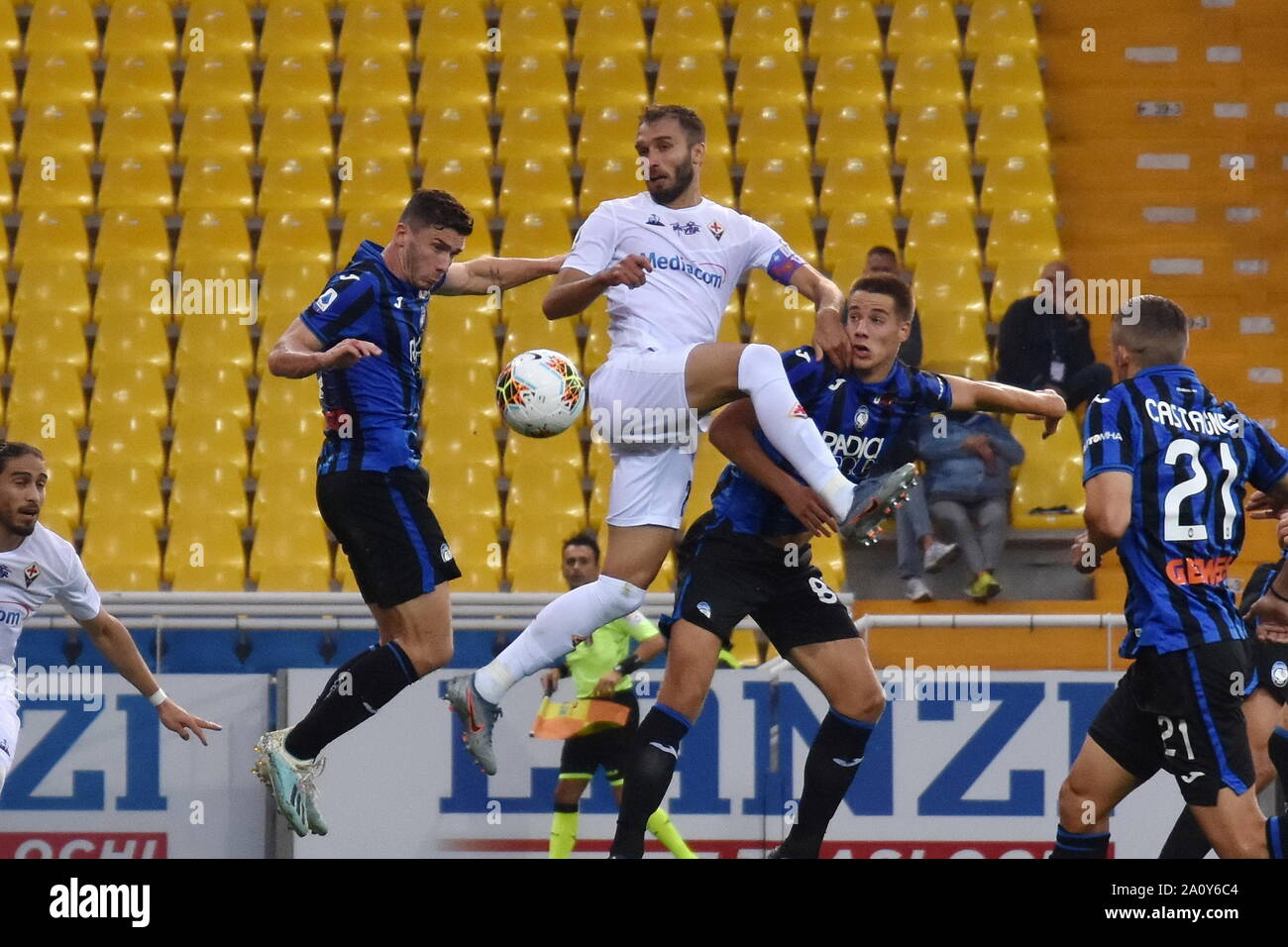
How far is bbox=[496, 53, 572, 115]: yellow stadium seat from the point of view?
11.5 meters

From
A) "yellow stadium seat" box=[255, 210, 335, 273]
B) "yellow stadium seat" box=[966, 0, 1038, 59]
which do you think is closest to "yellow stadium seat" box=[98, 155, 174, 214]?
"yellow stadium seat" box=[255, 210, 335, 273]

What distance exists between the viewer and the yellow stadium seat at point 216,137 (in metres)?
11.4

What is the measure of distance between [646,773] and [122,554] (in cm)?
504

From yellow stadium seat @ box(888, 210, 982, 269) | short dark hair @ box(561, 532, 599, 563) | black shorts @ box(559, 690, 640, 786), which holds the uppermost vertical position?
yellow stadium seat @ box(888, 210, 982, 269)

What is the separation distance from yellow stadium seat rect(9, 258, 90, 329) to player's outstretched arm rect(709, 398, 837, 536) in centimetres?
609

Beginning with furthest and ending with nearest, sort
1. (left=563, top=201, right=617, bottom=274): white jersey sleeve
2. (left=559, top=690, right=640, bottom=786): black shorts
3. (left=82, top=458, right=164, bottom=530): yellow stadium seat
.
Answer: (left=82, top=458, right=164, bottom=530): yellow stadium seat, (left=559, top=690, right=640, bottom=786): black shorts, (left=563, top=201, right=617, bottom=274): white jersey sleeve

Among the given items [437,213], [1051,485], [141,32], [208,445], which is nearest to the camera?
[437,213]

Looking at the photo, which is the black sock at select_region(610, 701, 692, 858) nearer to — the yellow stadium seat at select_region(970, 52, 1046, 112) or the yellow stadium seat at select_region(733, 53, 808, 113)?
the yellow stadium seat at select_region(733, 53, 808, 113)

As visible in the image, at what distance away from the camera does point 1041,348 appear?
30.8ft

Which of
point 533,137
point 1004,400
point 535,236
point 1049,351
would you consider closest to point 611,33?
point 533,137

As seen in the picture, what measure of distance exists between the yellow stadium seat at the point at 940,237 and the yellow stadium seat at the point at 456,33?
319 centimetres

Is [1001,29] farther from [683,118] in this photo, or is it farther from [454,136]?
[683,118]

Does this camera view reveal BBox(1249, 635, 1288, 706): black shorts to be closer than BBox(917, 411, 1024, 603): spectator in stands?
Yes

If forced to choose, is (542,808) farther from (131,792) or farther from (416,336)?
(416,336)
